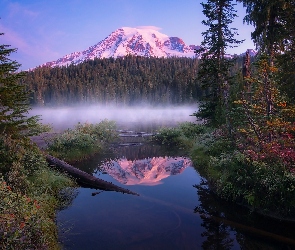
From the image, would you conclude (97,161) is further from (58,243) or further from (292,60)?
(292,60)

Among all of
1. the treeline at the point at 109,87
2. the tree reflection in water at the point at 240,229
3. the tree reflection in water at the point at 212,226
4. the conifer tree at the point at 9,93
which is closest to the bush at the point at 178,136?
the tree reflection in water at the point at 212,226

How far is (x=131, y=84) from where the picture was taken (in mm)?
141250

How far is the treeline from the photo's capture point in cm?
11838

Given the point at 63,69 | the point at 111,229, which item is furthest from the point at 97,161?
the point at 63,69

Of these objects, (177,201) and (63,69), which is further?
(63,69)

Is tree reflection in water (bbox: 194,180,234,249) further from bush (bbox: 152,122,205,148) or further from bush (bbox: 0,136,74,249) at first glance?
bush (bbox: 152,122,205,148)

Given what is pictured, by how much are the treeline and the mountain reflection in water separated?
80293mm

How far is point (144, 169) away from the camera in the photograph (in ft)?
60.3

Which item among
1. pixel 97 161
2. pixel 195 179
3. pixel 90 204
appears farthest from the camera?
pixel 97 161

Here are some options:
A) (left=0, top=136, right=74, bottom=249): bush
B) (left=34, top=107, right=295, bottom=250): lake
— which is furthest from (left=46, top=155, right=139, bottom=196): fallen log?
(left=0, top=136, right=74, bottom=249): bush

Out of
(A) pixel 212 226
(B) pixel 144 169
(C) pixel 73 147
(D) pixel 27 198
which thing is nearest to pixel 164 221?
(A) pixel 212 226

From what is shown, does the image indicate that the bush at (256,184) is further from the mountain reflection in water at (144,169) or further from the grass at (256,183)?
the mountain reflection in water at (144,169)

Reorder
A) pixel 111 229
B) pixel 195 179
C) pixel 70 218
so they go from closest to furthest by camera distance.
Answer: pixel 111 229 → pixel 70 218 → pixel 195 179

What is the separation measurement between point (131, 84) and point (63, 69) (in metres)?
64.5
